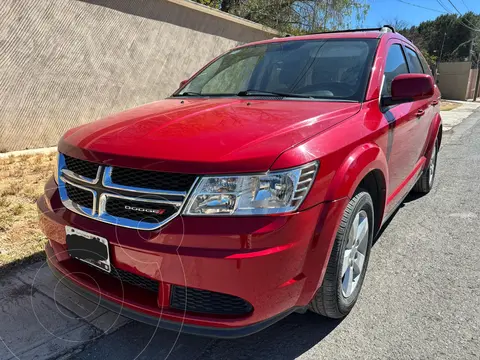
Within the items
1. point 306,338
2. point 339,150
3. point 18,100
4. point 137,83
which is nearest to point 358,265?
point 306,338

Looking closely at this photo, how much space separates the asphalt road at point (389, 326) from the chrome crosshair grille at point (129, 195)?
0.81m

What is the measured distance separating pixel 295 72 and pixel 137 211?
1.81m

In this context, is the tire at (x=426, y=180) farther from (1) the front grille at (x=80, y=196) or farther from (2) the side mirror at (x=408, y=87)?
(1) the front grille at (x=80, y=196)

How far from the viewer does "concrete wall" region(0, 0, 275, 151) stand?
623cm

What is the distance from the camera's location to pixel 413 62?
13.6ft

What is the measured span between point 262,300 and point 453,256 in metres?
2.21

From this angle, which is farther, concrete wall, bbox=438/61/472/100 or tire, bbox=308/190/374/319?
concrete wall, bbox=438/61/472/100

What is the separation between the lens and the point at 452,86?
30.4 metres

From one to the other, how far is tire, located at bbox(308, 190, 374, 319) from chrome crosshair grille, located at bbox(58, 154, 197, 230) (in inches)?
34.3

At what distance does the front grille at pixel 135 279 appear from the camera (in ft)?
6.50

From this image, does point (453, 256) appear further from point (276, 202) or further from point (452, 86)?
point (452, 86)

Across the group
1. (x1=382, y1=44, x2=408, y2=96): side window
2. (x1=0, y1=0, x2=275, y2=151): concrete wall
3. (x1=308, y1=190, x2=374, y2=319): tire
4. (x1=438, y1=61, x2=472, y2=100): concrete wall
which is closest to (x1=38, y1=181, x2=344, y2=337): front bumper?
(x1=308, y1=190, x2=374, y2=319): tire

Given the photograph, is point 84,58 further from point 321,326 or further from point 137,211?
point 321,326

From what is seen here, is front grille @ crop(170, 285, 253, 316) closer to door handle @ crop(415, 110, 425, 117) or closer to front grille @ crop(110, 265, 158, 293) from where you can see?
front grille @ crop(110, 265, 158, 293)
